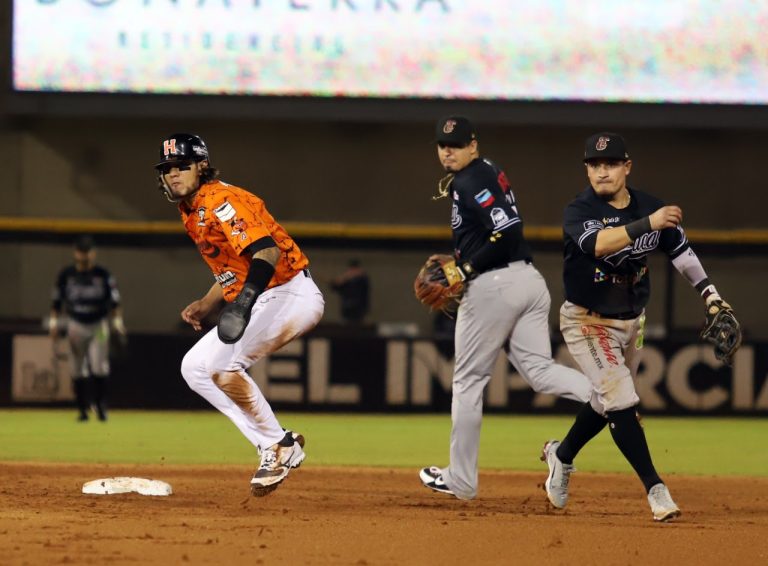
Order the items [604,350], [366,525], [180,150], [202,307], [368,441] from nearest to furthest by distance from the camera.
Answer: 1. [366,525]
2. [604,350]
3. [180,150]
4. [202,307]
5. [368,441]

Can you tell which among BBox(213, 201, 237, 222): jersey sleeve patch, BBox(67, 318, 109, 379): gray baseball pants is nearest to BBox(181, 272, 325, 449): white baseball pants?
BBox(213, 201, 237, 222): jersey sleeve patch

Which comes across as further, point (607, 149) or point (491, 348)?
point (491, 348)

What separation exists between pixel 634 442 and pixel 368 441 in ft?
17.7

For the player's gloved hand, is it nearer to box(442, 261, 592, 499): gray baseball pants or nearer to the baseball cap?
box(442, 261, 592, 499): gray baseball pants

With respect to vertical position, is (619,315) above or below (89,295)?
above

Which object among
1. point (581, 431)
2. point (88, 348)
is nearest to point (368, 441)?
point (88, 348)

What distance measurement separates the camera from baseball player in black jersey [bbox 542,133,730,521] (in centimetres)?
655

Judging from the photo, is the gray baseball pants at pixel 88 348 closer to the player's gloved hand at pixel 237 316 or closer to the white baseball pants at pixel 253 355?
the white baseball pants at pixel 253 355

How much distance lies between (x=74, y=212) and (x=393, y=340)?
676cm

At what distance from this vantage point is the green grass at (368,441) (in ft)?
33.4

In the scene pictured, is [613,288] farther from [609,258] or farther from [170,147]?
[170,147]

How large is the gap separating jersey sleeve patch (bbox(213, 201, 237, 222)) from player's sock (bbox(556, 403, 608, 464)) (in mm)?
1956

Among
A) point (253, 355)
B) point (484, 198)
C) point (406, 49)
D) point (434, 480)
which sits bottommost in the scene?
point (434, 480)

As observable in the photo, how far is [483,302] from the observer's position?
6875mm
